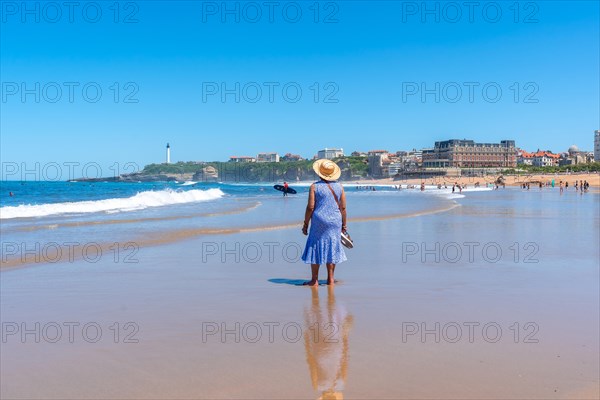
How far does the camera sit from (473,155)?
186875 mm

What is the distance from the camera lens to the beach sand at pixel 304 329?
3814mm

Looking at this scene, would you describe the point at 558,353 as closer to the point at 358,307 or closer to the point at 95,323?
the point at 358,307

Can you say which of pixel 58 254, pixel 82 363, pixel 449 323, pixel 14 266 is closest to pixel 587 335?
pixel 449 323

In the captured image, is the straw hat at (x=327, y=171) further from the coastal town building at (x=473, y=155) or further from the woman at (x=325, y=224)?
the coastal town building at (x=473, y=155)

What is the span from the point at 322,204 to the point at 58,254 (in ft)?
20.2

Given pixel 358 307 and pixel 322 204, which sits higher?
pixel 322 204

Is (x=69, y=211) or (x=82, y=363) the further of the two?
(x=69, y=211)

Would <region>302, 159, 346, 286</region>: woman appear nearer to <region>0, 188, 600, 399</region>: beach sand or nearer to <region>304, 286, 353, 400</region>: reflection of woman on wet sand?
<region>0, 188, 600, 399</region>: beach sand

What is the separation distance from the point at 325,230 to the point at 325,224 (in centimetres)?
8

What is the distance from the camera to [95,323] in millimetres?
5445

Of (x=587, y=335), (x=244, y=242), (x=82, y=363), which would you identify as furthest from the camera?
(x=244, y=242)

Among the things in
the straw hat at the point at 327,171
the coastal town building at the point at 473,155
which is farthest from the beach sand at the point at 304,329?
the coastal town building at the point at 473,155

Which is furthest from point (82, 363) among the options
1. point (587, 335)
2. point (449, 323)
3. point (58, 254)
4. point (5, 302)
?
point (58, 254)

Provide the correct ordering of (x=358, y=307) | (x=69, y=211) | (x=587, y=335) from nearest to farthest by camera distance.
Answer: (x=587, y=335)
(x=358, y=307)
(x=69, y=211)
